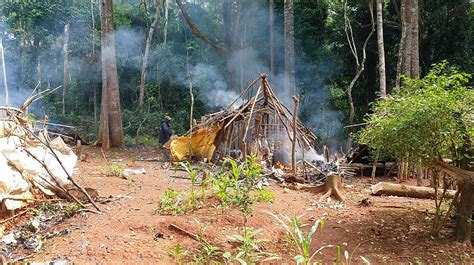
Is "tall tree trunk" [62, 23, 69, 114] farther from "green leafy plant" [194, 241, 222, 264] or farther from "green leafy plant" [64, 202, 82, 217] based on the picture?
"green leafy plant" [194, 241, 222, 264]

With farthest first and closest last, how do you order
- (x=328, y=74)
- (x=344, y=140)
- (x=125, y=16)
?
(x=125, y=16) < (x=328, y=74) < (x=344, y=140)

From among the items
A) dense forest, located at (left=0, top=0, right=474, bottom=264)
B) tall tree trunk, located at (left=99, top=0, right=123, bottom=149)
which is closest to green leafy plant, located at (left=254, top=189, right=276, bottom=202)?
dense forest, located at (left=0, top=0, right=474, bottom=264)

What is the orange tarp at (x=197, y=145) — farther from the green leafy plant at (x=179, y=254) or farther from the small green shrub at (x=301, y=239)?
the green leafy plant at (x=179, y=254)

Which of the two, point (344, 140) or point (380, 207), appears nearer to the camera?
point (380, 207)

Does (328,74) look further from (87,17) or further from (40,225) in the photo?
(40,225)

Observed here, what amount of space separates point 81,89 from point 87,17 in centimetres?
386

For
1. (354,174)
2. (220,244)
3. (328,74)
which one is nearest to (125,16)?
(328,74)

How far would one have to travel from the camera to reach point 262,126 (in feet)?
35.2

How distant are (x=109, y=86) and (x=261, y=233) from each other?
35.4 feet

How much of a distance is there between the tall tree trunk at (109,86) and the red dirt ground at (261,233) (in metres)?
7.39

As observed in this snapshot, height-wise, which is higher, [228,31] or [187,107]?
[228,31]

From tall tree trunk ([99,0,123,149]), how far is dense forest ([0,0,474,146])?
10.1 feet

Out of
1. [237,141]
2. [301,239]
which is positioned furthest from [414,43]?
[301,239]


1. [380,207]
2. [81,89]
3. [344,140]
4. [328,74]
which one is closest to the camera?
[380,207]
